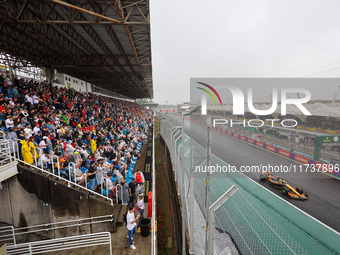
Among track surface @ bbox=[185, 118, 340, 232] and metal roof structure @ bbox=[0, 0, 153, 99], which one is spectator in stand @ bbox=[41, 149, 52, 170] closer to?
metal roof structure @ bbox=[0, 0, 153, 99]

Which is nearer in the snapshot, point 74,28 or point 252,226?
point 252,226

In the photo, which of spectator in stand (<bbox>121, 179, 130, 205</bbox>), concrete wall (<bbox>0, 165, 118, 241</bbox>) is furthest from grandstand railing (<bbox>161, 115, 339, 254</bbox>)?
concrete wall (<bbox>0, 165, 118, 241</bbox>)

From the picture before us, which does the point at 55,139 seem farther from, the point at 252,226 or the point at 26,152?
the point at 252,226

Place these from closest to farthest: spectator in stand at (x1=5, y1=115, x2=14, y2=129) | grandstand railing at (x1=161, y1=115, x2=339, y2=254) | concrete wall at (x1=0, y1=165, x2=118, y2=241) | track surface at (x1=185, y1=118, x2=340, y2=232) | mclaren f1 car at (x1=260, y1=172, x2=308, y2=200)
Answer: grandstand railing at (x1=161, y1=115, x2=339, y2=254), concrete wall at (x1=0, y1=165, x2=118, y2=241), spectator in stand at (x1=5, y1=115, x2=14, y2=129), track surface at (x1=185, y1=118, x2=340, y2=232), mclaren f1 car at (x1=260, y1=172, x2=308, y2=200)

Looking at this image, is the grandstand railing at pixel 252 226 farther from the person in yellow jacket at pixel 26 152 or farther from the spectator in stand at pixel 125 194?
the person in yellow jacket at pixel 26 152

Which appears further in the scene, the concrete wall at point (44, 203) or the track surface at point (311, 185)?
the track surface at point (311, 185)

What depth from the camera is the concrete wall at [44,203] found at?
5.65 m

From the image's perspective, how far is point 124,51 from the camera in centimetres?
1455

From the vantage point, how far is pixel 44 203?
5.74 metres

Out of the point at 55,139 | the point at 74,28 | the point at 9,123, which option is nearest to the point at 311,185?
the point at 55,139

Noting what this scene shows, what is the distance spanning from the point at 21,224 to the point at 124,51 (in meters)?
12.8

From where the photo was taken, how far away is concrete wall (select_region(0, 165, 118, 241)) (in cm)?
565

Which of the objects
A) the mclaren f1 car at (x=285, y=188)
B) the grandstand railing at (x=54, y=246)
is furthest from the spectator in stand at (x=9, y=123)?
the mclaren f1 car at (x=285, y=188)

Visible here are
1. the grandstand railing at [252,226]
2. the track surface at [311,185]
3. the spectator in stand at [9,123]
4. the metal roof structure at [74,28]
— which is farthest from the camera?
the track surface at [311,185]
